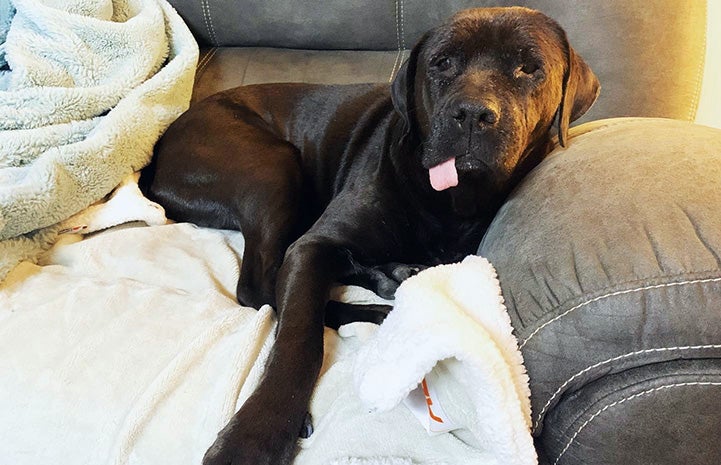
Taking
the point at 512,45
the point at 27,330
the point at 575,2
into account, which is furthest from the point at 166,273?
the point at 575,2

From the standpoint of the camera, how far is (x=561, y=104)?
129 cm

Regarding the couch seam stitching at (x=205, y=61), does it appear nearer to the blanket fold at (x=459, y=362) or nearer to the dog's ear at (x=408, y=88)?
the dog's ear at (x=408, y=88)

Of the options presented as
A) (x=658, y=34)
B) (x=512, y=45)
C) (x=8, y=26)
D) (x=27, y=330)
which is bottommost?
(x=27, y=330)

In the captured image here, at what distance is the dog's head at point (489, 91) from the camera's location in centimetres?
114

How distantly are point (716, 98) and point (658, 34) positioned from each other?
1.65 feet

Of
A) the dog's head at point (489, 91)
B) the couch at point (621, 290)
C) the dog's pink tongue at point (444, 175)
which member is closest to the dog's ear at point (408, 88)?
the dog's head at point (489, 91)

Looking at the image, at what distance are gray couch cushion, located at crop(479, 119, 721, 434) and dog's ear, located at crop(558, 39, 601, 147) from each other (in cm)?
26

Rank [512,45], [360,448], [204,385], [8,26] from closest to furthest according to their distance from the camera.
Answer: [360,448] < [204,385] < [512,45] < [8,26]

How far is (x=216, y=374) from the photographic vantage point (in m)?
1.02

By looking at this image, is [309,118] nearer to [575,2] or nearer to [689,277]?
[575,2]

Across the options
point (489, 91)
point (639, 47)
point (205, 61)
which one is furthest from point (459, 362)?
point (205, 61)

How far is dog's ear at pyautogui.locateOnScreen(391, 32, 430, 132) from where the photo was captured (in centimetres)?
135

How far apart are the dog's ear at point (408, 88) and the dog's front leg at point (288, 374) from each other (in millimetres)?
355

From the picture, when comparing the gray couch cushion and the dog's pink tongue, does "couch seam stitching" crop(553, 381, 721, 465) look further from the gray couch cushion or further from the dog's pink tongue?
the dog's pink tongue
